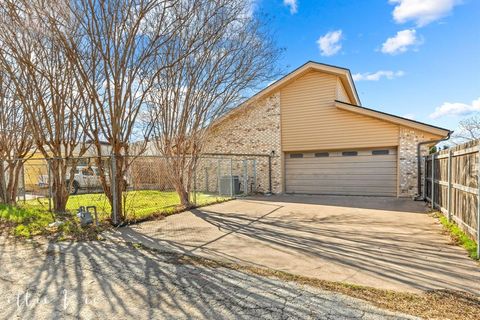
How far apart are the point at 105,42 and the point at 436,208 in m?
9.60

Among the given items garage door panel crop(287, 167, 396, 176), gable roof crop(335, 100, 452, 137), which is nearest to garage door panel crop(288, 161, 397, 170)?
garage door panel crop(287, 167, 396, 176)

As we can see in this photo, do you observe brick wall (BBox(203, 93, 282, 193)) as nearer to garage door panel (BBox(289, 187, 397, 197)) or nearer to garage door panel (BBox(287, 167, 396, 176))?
garage door panel (BBox(287, 167, 396, 176))

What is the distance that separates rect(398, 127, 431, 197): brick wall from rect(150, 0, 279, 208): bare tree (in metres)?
5.80

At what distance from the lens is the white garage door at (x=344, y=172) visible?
1153 cm

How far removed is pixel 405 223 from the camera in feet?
22.2

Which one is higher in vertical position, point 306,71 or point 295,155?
point 306,71

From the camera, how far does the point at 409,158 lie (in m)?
11.0

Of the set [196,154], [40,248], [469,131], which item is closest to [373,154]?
[196,154]

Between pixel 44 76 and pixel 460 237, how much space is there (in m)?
9.32

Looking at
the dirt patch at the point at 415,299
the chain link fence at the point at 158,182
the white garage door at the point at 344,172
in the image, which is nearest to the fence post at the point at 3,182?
the chain link fence at the point at 158,182

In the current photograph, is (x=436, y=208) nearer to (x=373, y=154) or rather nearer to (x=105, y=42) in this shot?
(x=373, y=154)

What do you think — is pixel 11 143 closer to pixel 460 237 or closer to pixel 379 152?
pixel 460 237

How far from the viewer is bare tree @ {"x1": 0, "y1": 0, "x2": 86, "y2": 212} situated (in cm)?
633

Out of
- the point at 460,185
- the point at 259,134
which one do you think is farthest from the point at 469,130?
the point at 460,185
